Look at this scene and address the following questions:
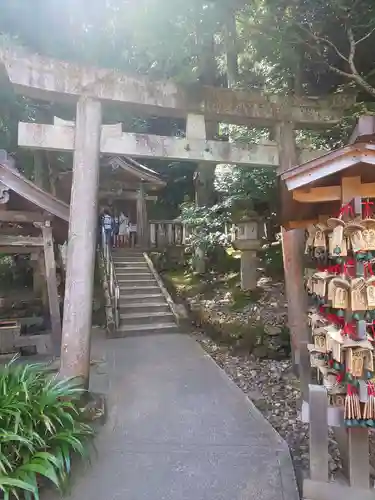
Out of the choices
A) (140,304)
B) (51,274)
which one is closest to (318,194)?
(51,274)

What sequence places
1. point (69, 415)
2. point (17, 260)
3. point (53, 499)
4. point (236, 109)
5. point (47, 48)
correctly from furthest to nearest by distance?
point (17, 260) < point (47, 48) < point (236, 109) < point (69, 415) < point (53, 499)

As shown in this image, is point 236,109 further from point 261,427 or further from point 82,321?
point 261,427

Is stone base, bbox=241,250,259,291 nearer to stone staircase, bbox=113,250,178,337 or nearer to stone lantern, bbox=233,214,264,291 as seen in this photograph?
stone lantern, bbox=233,214,264,291

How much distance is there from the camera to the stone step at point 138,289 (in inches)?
420

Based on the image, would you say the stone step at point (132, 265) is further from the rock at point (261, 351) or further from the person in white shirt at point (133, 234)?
the rock at point (261, 351)

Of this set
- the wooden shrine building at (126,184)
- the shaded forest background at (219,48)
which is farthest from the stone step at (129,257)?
the shaded forest background at (219,48)

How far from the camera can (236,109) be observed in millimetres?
5562

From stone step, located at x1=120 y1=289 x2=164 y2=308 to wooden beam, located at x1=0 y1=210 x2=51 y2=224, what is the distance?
152 inches

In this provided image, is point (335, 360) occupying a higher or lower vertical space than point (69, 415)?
higher

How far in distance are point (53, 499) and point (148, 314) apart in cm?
667

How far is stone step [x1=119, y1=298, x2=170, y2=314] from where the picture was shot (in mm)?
9859

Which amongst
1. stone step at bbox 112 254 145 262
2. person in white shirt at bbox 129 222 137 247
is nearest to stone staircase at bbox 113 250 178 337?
stone step at bbox 112 254 145 262

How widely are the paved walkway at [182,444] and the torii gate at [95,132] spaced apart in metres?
1.03

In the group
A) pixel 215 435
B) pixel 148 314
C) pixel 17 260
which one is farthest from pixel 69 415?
pixel 17 260
